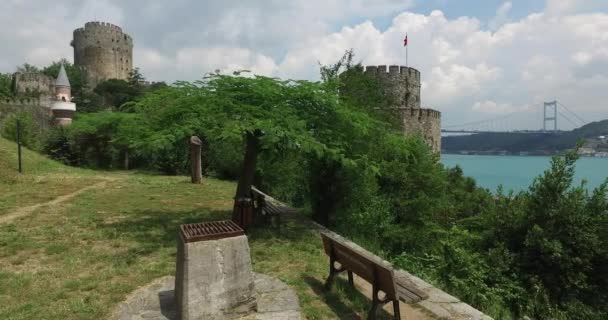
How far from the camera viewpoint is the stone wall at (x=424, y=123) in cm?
2430

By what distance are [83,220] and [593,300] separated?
9515 millimetres

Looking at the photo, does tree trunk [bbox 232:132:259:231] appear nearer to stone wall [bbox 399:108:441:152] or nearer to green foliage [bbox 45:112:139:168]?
green foliage [bbox 45:112:139:168]

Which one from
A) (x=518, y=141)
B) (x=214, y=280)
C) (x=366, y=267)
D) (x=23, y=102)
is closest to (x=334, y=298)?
(x=366, y=267)

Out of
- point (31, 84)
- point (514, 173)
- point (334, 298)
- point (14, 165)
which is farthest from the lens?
point (514, 173)

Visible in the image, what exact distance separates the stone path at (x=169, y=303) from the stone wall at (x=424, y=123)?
2038cm

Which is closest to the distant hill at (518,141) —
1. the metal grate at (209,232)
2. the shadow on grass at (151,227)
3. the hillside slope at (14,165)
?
the hillside slope at (14,165)

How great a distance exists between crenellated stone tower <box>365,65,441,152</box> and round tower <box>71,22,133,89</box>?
42.7 metres

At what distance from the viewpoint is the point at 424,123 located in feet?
82.5

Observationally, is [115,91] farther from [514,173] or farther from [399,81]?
[514,173]

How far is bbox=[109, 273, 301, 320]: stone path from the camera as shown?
3980 mm

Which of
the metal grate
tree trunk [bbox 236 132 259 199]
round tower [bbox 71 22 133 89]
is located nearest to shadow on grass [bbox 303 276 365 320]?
the metal grate

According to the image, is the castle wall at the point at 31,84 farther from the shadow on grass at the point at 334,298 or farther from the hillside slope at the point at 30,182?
the shadow on grass at the point at 334,298

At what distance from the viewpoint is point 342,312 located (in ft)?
14.1

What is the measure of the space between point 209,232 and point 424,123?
75.7 feet
